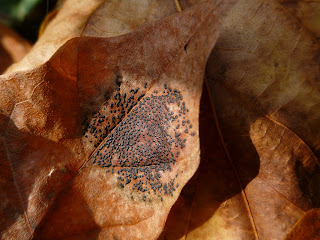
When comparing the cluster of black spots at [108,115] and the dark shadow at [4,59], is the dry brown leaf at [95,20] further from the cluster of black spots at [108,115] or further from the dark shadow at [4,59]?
the cluster of black spots at [108,115]

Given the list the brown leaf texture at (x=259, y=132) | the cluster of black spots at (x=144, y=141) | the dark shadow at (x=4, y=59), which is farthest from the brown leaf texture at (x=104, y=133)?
the dark shadow at (x=4, y=59)

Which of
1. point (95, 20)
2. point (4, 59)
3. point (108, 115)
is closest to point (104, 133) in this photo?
point (108, 115)

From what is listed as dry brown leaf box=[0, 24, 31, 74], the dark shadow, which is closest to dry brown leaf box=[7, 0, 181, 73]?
the dark shadow

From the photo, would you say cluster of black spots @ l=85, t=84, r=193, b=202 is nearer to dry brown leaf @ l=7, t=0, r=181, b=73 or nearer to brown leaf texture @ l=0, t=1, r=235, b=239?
brown leaf texture @ l=0, t=1, r=235, b=239

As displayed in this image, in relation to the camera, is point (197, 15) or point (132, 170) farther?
point (132, 170)

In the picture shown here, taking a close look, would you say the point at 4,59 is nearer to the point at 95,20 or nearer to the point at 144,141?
the point at 95,20

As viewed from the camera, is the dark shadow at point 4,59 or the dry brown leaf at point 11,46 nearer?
the dark shadow at point 4,59

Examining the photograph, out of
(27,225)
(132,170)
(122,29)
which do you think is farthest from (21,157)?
(122,29)

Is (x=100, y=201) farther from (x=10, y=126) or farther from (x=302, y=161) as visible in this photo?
(x=302, y=161)
